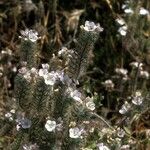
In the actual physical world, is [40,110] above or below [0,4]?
above

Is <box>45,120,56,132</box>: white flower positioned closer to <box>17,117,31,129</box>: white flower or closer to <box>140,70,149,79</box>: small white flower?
<box>17,117,31,129</box>: white flower

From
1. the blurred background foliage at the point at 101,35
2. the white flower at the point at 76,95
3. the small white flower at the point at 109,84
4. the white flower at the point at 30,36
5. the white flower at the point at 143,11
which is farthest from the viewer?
the white flower at the point at 143,11

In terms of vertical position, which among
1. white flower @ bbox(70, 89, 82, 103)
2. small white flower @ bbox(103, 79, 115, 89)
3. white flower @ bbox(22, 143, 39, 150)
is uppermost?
white flower @ bbox(70, 89, 82, 103)

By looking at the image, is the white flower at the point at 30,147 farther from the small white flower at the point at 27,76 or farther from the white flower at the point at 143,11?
the white flower at the point at 143,11

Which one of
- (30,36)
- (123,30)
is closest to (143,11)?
(123,30)

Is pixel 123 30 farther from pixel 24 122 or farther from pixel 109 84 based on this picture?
pixel 24 122

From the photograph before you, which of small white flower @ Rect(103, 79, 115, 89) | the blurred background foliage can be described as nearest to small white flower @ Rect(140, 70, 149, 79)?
the blurred background foliage

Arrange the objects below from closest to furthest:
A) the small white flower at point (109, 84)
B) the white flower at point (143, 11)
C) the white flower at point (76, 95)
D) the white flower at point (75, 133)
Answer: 1. the white flower at point (75, 133)
2. the white flower at point (76, 95)
3. the small white flower at point (109, 84)
4. the white flower at point (143, 11)

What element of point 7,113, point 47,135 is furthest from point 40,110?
point 7,113

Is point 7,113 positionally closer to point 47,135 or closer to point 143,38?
point 47,135

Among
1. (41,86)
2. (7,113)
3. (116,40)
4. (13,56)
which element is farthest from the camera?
(116,40)

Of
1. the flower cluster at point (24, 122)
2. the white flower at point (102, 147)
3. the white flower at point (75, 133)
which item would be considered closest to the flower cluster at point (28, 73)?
the flower cluster at point (24, 122)
